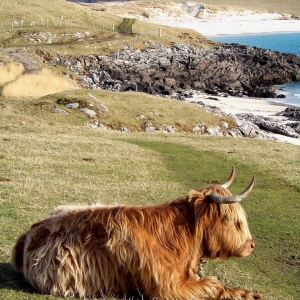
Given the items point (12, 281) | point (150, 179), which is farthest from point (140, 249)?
point (150, 179)

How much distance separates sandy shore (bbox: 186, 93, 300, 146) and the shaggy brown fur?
131 ft

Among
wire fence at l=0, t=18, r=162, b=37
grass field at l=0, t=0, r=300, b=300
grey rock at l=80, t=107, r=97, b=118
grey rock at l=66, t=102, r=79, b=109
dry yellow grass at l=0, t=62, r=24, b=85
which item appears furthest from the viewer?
wire fence at l=0, t=18, r=162, b=37

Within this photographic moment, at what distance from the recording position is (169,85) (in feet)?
210

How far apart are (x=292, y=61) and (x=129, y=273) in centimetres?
8618

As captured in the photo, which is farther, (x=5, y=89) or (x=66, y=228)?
(x=5, y=89)

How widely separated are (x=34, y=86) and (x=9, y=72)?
14.4 feet

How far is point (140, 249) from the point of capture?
21.5 ft

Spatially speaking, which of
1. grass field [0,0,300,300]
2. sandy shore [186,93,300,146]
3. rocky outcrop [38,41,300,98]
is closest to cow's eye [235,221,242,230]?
grass field [0,0,300,300]

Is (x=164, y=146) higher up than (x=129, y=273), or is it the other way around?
(x=129, y=273)

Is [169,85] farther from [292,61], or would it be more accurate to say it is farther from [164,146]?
[164,146]

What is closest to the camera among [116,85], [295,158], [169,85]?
[295,158]

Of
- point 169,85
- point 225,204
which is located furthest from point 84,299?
point 169,85

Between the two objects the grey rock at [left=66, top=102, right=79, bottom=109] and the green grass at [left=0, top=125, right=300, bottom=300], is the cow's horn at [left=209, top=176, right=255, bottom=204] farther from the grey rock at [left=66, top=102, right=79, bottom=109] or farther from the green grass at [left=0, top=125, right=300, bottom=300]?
the grey rock at [left=66, top=102, right=79, bottom=109]

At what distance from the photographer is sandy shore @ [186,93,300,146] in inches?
1962
